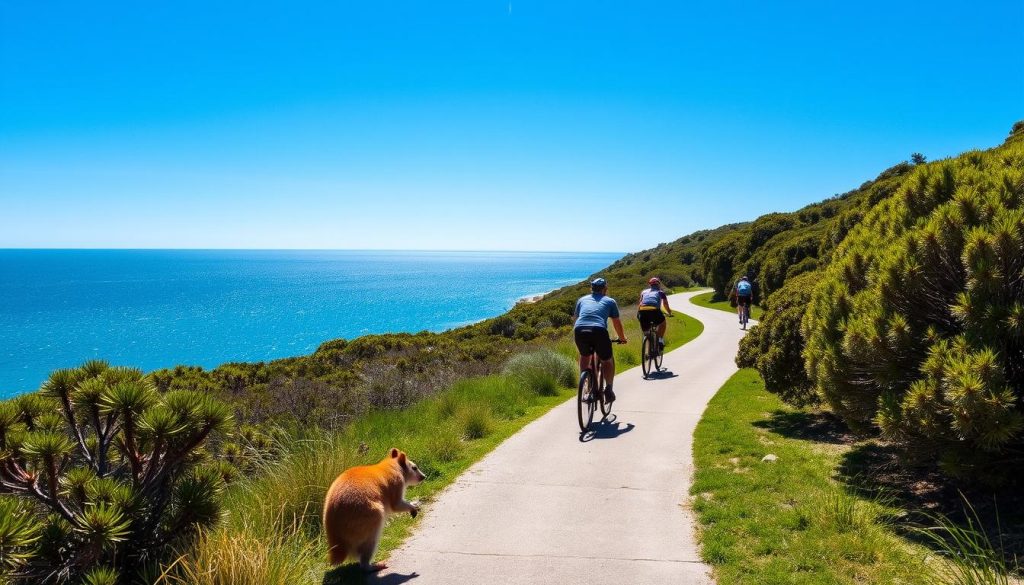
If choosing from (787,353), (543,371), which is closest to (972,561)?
(787,353)

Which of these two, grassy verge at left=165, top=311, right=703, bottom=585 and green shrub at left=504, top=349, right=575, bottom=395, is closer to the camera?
grassy verge at left=165, top=311, right=703, bottom=585

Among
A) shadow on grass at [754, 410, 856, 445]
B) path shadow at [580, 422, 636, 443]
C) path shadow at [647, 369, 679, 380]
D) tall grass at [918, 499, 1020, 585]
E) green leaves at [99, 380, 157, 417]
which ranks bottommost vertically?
path shadow at [647, 369, 679, 380]

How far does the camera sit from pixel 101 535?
275 cm

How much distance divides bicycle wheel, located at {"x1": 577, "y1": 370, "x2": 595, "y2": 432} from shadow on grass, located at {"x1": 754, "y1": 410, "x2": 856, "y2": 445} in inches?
109

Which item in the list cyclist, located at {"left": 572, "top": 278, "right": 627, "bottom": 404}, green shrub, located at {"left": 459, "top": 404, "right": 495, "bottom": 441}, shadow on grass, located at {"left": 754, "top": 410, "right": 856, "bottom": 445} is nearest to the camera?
shadow on grass, located at {"left": 754, "top": 410, "right": 856, "bottom": 445}

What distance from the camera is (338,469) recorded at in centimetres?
546

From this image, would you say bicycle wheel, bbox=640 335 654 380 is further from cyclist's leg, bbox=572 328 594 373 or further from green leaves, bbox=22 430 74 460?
green leaves, bbox=22 430 74 460

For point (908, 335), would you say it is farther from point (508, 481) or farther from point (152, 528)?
point (152, 528)

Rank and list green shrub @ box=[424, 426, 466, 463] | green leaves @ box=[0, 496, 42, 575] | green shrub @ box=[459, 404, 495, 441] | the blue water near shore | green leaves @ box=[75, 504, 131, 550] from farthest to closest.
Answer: the blue water near shore
green shrub @ box=[459, 404, 495, 441]
green shrub @ box=[424, 426, 466, 463]
green leaves @ box=[75, 504, 131, 550]
green leaves @ box=[0, 496, 42, 575]

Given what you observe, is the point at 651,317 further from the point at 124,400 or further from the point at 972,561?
the point at 124,400

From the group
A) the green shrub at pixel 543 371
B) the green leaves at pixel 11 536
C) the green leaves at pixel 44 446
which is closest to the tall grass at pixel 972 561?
the green leaves at pixel 11 536

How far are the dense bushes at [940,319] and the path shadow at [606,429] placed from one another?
10.6 feet

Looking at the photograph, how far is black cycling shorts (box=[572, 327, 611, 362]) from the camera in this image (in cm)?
831

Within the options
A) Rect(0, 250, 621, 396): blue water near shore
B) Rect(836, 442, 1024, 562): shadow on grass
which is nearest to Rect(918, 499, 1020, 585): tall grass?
Rect(836, 442, 1024, 562): shadow on grass
